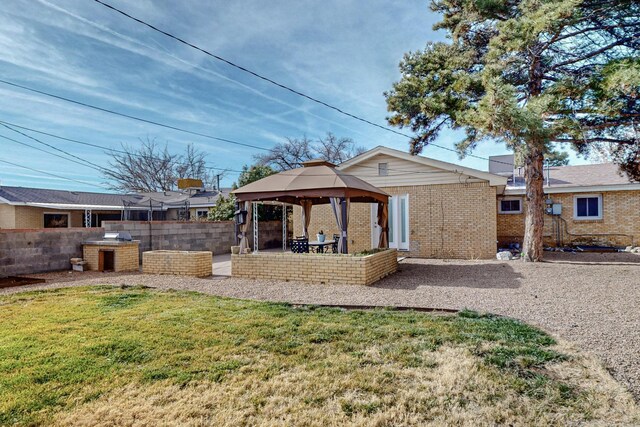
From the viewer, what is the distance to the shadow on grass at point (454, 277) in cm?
786

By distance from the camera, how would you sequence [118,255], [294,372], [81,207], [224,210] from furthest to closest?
[81,207]
[224,210]
[118,255]
[294,372]

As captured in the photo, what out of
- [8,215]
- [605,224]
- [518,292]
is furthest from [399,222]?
[8,215]

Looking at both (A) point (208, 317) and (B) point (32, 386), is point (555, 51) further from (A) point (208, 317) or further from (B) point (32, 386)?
(B) point (32, 386)

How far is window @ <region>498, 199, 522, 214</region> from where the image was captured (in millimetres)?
16450

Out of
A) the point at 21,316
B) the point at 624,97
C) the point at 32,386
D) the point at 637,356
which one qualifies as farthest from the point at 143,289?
the point at 624,97

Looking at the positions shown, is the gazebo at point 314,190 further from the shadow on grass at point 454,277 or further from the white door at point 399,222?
the white door at point 399,222

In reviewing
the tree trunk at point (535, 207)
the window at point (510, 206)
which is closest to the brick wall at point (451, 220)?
the tree trunk at point (535, 207)

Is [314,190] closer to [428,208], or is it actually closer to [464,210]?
[428,208]

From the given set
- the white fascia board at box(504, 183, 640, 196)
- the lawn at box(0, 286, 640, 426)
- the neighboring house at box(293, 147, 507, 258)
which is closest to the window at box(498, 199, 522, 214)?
the white fascia board at box(504, 183, 640, 196)

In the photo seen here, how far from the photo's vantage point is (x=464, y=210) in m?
12.8

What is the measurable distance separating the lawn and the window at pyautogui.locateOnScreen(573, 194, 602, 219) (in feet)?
44.5

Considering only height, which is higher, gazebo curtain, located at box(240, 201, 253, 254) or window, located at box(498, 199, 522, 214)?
→ window, located at box(498, 199, 522, 214)

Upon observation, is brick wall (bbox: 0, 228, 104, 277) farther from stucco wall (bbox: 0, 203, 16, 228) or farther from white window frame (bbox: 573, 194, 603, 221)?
white window frame (bbox: 573, 194, 603, 221)

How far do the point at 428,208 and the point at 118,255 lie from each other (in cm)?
1039
